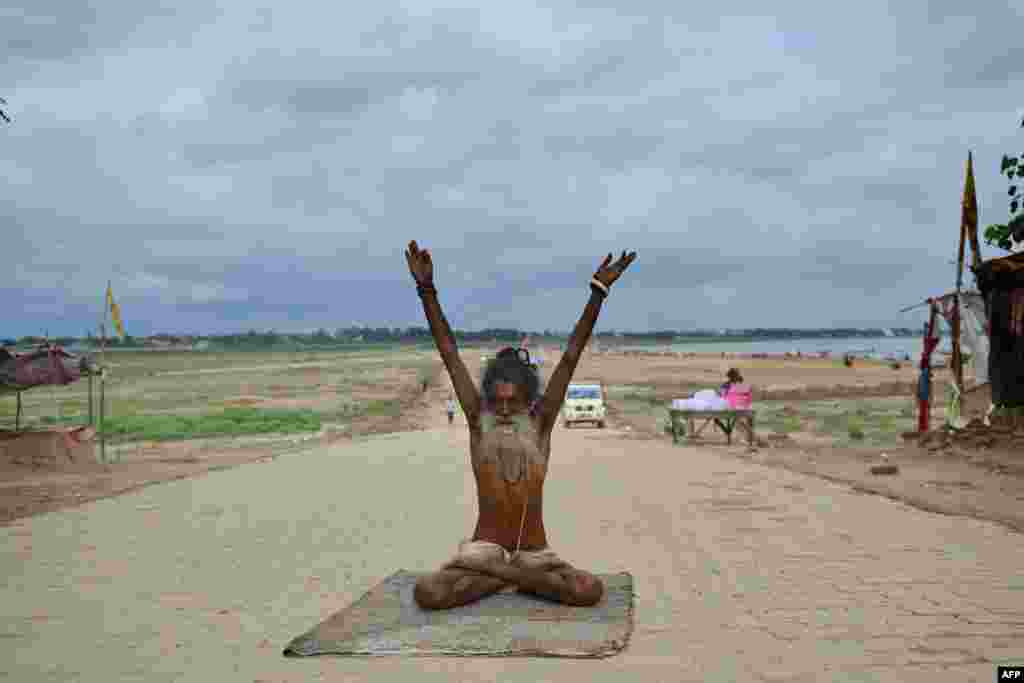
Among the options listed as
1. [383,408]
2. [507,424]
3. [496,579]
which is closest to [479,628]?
[496,579]

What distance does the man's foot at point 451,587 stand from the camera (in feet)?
20.0

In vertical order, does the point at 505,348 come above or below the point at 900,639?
above

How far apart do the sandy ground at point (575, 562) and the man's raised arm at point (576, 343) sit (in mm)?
1560

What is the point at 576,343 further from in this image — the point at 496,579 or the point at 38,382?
the point at 38,382

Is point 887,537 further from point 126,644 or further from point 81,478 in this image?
point 81,478

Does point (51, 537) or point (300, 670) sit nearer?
point (300, 670)

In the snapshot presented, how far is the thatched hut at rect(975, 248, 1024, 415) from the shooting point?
16463mm

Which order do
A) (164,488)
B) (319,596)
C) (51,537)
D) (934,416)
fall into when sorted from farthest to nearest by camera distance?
(934,416) → (164,488) → (51,537) → (319,596)

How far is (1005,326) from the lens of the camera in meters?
17.1

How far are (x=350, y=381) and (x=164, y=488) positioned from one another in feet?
172

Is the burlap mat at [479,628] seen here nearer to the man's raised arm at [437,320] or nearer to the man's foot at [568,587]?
the man's foot at [568,587]

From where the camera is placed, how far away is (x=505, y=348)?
6.71 meters

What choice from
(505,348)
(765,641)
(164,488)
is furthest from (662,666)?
(164,488)

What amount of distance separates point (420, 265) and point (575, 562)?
339 centimetres
